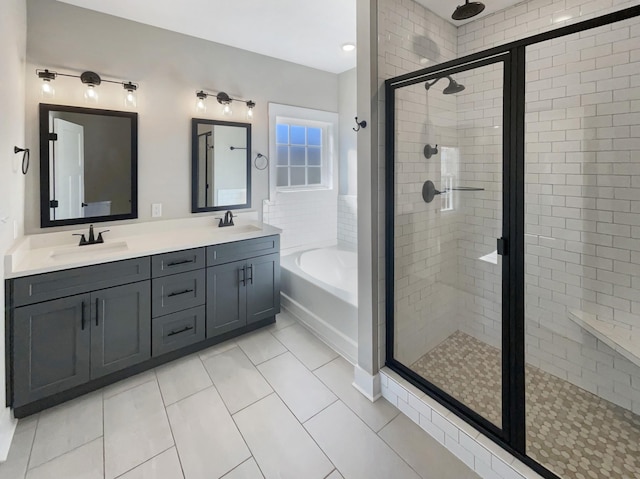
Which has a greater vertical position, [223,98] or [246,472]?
[223,98]

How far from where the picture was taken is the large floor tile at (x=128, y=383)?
2.07m

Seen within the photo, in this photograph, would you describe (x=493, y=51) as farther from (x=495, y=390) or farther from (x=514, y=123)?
(x=495, y=390)

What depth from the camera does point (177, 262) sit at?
233cm

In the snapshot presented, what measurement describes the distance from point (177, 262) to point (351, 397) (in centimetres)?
152

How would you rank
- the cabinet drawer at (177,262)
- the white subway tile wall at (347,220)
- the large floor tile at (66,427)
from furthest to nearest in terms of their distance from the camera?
the white subway tile wall at (347,220), the cabinet drawer at (177,262), the large floor tile at (66,427)

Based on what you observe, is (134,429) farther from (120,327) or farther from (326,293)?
(326,293)

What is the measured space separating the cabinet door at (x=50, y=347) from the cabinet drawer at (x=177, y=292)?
40 centimetres

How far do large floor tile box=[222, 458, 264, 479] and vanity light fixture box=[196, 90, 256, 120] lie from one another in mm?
2773

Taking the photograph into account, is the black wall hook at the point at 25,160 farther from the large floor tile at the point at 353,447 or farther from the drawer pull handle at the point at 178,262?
the large floor tile at the point at 353,447

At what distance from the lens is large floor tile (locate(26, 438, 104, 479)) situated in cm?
148

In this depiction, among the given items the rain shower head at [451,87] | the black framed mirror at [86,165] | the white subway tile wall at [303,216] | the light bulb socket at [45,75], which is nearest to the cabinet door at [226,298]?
the black framed mirror at [86,165]

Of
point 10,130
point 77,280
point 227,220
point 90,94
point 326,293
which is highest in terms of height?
point 90,94

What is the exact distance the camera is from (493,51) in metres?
1.43

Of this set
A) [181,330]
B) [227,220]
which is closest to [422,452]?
[181,330]
